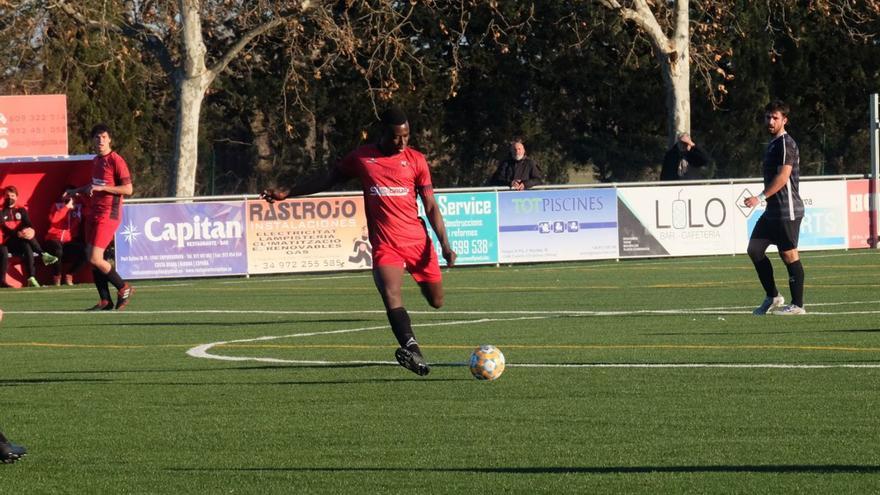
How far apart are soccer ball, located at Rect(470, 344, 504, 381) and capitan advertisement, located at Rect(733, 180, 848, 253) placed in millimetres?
20444

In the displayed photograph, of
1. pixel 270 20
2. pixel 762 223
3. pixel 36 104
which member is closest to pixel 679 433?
pixel 762 223

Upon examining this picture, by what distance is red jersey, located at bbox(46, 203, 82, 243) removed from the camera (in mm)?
29219

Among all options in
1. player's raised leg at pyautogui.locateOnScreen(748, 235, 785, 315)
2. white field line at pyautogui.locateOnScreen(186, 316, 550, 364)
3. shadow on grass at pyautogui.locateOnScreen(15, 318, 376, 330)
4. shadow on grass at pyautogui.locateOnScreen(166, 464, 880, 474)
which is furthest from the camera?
shadow on grass at pyautogui.locateOnScreen(15, 318, 376, 330)

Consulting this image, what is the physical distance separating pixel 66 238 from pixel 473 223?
6656mm

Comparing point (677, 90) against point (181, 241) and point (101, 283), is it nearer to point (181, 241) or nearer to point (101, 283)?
point (181, 241)

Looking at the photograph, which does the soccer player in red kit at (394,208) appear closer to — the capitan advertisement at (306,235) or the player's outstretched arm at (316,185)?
the player's outstretched arm at (316,185)

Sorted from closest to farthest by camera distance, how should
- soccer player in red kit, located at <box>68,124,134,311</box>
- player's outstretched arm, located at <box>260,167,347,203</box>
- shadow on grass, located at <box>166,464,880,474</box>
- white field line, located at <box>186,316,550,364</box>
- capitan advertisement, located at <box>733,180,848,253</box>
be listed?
shadow on grass, located at <box>166,464,880,474</box> < player's outstretched arm, located at <box>260,167,347,203</box> < white field line, located at <box>186,316,550,364</box> < soccer player in red kit, located at <box>68,124,134,311</box> < capitan advertisement, located at <box>733,180,848,253</box>

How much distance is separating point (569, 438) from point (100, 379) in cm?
479

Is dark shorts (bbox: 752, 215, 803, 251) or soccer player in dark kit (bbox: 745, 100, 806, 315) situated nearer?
soccer player in dark kit (bbox: 745, 100, 806, 315)

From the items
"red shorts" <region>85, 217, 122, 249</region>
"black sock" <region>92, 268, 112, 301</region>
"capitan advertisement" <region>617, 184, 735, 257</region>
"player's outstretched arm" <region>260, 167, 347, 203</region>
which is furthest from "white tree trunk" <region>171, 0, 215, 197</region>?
"player's outstretched arm" <region>260, 167, 347, 203</region>

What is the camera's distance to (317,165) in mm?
47875

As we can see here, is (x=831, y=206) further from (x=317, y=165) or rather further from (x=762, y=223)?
(x=317, y=165)

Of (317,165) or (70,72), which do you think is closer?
(70,72)

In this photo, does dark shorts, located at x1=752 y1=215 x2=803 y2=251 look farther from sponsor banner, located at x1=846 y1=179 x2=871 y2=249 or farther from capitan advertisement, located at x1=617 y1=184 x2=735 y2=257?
sponsor banner, located at x1=846 y1=179 x2=871 y2=249
